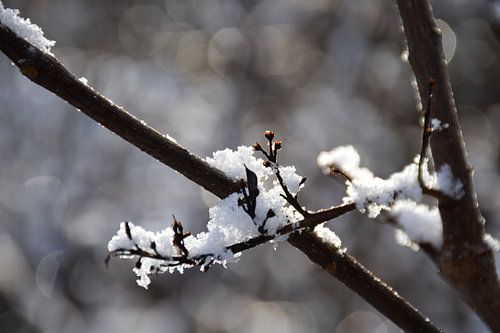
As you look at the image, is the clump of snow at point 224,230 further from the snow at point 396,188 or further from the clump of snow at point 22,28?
the clump of snow at point 22,28

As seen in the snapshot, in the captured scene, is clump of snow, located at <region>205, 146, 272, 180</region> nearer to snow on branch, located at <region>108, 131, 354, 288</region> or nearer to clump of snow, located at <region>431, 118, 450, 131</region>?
snow on branch, located at <region>108, 131, 354, 288</region>

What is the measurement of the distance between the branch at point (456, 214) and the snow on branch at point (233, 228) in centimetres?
24

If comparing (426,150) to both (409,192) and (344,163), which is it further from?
(344,163)

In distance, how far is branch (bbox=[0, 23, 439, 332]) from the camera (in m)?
0.99

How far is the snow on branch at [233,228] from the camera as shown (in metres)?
1.05

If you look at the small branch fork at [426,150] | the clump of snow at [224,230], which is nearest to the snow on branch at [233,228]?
the clump of snow at [224,230]

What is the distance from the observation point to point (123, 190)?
716 cm

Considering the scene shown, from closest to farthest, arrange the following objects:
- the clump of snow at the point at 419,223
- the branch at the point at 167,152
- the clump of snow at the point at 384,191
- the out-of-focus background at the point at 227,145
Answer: the branch at the point at 167,152 < the clump of snow at the point at 384,191 < the clump of snow at the point at 419,223 < the out-of-focus background at the point at 227,145

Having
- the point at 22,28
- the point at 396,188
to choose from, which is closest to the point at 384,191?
the point at 396,188

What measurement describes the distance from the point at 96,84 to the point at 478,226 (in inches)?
275

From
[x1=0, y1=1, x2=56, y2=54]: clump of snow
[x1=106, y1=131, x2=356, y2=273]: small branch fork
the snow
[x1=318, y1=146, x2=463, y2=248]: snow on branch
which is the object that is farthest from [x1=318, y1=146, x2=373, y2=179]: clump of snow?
[x1=0, y1=1, x2=56, y2=54]: clump of snow

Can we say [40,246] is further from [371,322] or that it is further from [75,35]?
[371,322]

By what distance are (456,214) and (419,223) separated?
141mm

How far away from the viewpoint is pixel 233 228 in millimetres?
1110
